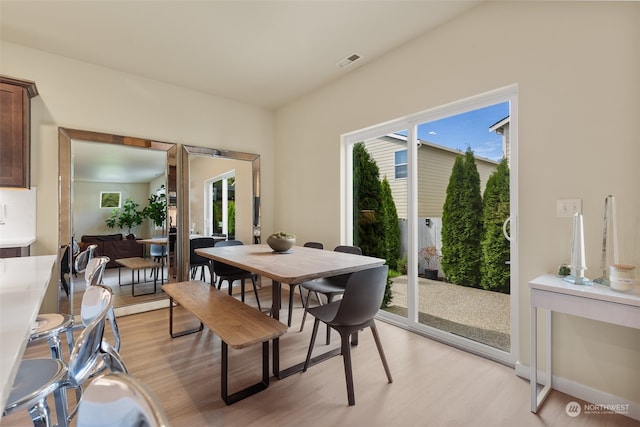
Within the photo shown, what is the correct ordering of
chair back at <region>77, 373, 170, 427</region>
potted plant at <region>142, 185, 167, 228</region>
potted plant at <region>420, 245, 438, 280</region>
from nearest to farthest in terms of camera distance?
chair back at <region>77, 373, 170, 427</region>
potted plant at <region>420, 245, 438, 280</region>
potted plant at <region>142, 185, 167, 228</region>

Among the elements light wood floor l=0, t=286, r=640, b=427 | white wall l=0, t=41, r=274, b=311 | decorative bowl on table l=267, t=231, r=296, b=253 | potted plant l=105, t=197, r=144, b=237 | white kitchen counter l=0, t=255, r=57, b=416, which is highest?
white wall l=0, t=41, r=274, b=311

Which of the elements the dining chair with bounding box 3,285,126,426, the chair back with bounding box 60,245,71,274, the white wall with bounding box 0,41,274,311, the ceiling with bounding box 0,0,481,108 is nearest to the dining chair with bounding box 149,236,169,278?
the chair back with bounding box 60,245,71,274

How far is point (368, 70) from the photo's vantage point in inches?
129

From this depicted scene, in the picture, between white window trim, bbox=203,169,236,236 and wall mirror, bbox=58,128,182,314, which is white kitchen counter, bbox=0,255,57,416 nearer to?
wall mirror, bbox=58,128,182,314

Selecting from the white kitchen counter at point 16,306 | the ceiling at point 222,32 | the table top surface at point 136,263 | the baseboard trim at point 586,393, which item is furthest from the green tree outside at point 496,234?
the table top surface at point 136,263

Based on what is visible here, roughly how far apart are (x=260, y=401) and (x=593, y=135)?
2.72 m

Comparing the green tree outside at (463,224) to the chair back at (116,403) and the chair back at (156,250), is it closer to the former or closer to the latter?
the chair back at (116,403)

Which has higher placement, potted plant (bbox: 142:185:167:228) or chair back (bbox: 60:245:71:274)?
potted plant (bbox: 142:185:167:228)

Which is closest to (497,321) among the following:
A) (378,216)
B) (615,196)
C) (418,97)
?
(615,196)

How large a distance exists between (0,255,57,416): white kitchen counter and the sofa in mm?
1360

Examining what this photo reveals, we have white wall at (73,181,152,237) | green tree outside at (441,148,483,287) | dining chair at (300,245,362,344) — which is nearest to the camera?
green tree outside at (441,148,483,287)

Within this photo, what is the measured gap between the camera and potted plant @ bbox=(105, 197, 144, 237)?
3.65 meters

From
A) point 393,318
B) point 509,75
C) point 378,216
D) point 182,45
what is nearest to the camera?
point 509,75

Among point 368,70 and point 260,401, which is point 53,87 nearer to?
point 368,70
